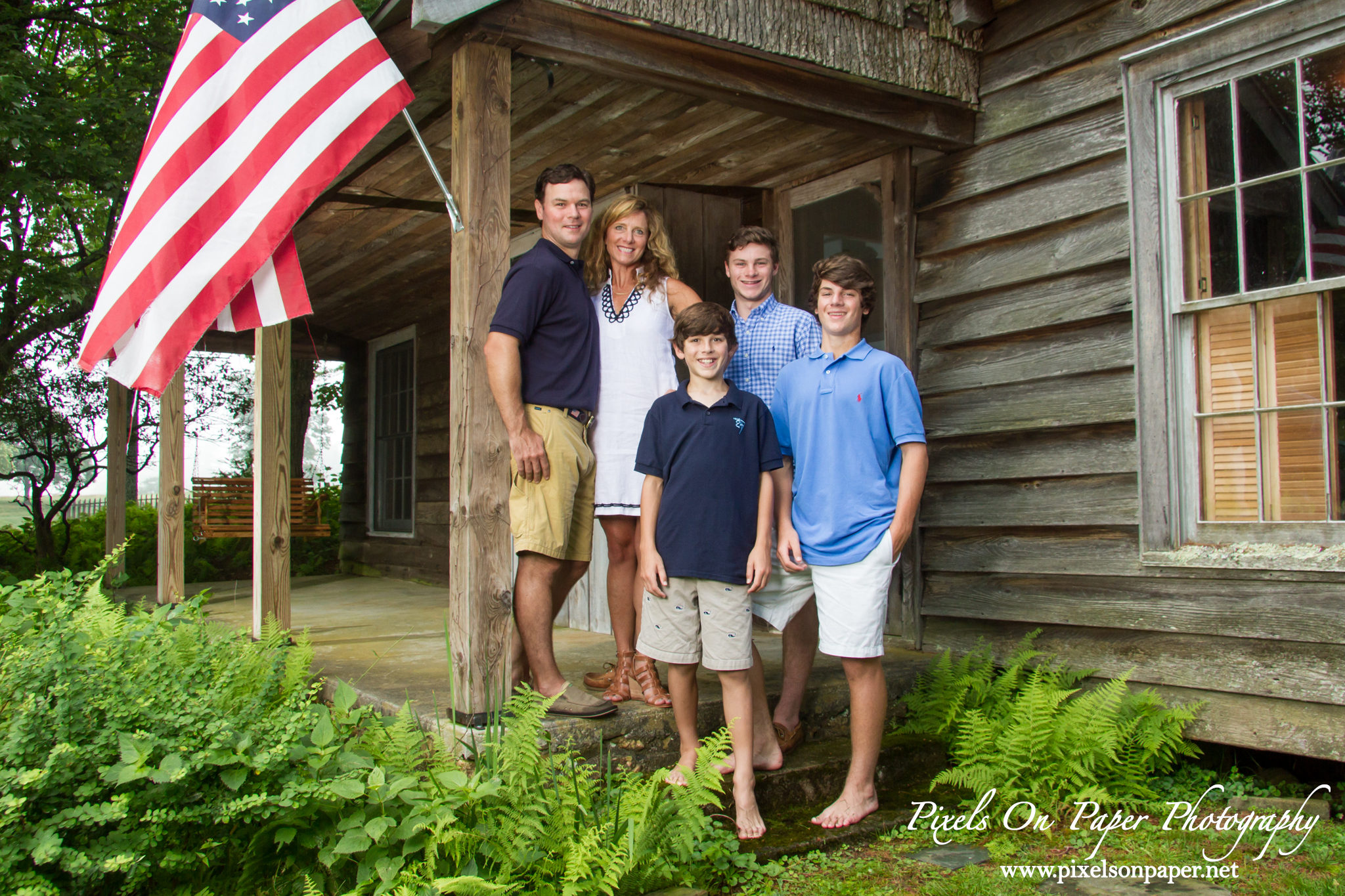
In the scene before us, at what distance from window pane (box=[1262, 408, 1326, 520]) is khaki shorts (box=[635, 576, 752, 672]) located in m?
1.93

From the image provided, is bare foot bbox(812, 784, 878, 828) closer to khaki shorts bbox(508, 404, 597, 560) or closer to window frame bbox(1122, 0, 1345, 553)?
khaki shorts bbox(508, 404, 597, 560)

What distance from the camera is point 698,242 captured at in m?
5.33

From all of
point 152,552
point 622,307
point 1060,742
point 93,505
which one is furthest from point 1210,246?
point 93,505

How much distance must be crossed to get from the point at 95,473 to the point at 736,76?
11.8 m

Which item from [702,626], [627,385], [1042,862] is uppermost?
[627,385]

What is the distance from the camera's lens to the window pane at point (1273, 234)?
3.28 m

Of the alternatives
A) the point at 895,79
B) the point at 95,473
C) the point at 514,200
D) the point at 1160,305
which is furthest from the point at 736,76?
the point at 95,473

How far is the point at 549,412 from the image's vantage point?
3.12 meters

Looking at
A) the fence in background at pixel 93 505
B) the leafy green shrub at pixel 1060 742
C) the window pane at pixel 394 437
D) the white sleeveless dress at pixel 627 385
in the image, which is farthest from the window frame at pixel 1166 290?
the fence in background at pixel 93 505

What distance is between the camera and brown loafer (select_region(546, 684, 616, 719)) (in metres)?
3.03

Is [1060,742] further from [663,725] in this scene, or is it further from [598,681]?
[598,681]

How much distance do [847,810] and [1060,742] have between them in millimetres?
867

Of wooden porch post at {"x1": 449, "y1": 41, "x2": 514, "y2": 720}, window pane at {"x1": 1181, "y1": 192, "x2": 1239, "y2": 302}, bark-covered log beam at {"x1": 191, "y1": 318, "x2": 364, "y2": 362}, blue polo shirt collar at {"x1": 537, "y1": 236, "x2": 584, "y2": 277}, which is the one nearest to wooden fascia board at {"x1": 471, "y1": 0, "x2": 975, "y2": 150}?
wooden porch post at {"x1": 449, "y1": 41, "x2": 514, "y2": 720}

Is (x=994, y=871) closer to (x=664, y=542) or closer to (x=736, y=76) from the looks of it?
(x=664, y=542)
